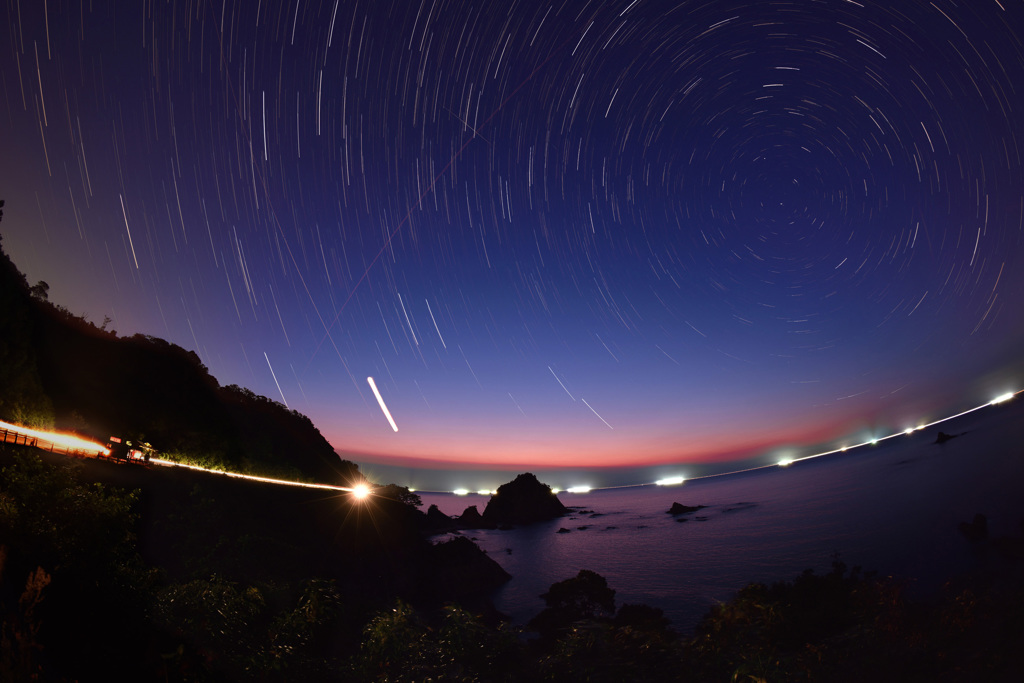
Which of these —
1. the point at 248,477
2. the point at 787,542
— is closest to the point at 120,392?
the point at 248,477

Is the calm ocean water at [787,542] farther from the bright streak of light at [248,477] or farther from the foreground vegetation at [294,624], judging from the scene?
the bright streak of light at [248,477]

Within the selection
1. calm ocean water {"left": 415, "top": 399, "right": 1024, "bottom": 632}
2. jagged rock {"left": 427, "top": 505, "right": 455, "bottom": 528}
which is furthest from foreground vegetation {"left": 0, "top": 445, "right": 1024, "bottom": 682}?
jagged rock {"left": 427, "top": 505, "right": 455, "bottom": 528}

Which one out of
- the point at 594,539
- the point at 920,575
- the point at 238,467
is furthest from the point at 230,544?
the point at 594,539

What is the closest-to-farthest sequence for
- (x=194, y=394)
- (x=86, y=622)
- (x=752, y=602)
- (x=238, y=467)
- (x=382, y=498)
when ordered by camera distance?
(x=86, y=622) → (x=752, y=602) → (x=238, y=467) → (x=194, y=394) → (x=382, y=498)

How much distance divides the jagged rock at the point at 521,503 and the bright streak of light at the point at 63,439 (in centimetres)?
8372

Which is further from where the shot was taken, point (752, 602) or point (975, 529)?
point (975, 529)

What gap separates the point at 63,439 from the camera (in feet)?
70.7

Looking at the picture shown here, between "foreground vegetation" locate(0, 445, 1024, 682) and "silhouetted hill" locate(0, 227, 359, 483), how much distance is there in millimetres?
11204

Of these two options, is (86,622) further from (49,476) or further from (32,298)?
(32,298)

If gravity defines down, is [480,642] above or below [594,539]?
above

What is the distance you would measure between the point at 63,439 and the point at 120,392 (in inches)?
314

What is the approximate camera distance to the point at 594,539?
72625 millimetres

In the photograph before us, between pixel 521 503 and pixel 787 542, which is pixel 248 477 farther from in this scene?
pixel 521 503

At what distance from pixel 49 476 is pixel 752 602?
28854 millimetres
